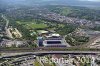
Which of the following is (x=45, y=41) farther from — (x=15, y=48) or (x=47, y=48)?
(x=15, y=48)

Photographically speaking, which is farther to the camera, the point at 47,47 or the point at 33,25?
the point at 33,25

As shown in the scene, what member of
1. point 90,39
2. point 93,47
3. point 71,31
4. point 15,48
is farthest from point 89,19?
point 15,48

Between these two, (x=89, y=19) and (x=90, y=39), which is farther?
(x=89, y=19)

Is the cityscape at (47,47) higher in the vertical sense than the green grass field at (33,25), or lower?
higher

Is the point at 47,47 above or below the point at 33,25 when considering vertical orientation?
above

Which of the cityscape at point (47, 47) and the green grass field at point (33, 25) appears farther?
the green grass field at point (33, 25)

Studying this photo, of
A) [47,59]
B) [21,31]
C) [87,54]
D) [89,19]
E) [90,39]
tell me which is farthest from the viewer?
[89,19]

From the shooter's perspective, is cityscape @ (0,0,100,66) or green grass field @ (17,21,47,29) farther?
green grass field @ (17,21,47,29)

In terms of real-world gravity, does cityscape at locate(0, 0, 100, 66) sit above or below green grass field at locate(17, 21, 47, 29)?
above

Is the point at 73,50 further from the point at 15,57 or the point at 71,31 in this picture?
the point at 71,31

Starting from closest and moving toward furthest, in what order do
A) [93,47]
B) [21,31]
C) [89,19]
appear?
[93,47] → [21,31] → [89,19]
